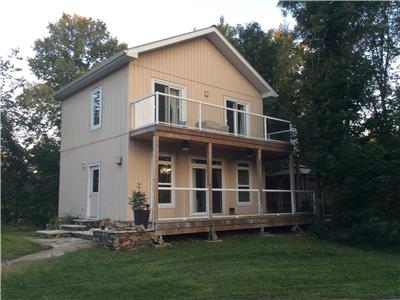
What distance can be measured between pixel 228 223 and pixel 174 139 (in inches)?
127

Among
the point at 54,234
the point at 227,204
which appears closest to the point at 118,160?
the point at 54,234

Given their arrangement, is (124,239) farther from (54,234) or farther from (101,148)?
(101,148)

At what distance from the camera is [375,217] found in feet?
43.3

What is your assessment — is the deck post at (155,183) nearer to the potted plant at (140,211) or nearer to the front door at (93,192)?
the potted plant at (140,211)

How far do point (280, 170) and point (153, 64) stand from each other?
912 centimetres

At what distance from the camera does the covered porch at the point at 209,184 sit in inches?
501

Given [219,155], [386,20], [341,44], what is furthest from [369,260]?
[386,20]

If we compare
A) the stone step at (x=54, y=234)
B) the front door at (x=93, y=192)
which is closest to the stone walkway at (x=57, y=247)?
the stone step at (x=54, y=234)

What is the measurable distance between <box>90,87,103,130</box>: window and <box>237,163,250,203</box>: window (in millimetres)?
5911

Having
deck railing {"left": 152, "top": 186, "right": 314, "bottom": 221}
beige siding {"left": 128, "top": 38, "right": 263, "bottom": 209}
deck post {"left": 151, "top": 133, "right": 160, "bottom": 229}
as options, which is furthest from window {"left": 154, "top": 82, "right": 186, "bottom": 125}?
deck railing {"left": 152, "top": 186, "right": 314, "bottom": 221}

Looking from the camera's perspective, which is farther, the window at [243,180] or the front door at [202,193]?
the window at [243,180]

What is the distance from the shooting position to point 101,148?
15.2m

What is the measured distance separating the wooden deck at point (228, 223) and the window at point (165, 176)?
6.34ft

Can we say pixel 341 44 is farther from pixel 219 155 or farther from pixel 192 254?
pixel 192 254
